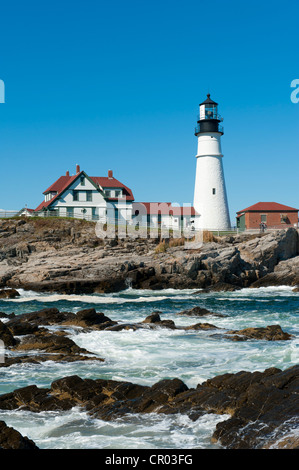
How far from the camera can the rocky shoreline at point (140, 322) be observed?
7848 mm

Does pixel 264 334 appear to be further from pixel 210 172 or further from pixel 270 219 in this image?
pixel 270 219

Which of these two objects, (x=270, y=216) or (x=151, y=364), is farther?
(x=270, y=216)

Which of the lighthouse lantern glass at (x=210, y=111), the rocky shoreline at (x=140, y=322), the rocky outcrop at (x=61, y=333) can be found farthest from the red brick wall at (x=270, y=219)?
the rocky outcrop at (x=61, y=333)

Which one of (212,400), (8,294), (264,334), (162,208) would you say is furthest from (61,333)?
(162,208)

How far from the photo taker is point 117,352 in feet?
44.1

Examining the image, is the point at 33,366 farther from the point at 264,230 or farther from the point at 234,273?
the point at 264,230

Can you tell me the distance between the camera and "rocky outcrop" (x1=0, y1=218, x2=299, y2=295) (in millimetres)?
33594

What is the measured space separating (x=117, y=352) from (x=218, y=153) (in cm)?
3621

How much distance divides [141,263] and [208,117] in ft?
61.2

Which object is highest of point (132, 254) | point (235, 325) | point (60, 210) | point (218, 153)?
point (218, 153)

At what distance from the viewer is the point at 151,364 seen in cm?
1218

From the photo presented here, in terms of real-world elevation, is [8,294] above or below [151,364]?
above

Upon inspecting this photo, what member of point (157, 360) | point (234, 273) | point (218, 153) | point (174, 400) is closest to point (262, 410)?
point (174, 400)

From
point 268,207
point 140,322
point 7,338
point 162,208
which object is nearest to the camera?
point 7,338
